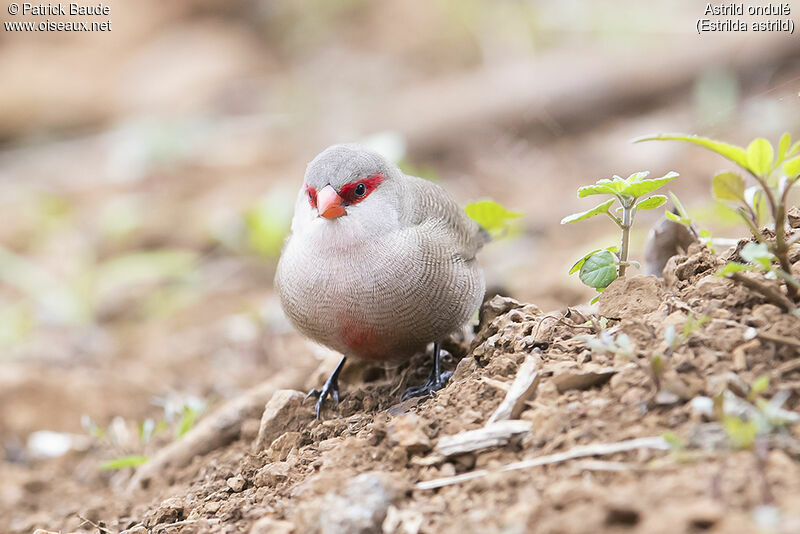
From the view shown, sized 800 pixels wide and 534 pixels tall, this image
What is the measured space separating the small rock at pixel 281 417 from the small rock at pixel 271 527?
0.86 m

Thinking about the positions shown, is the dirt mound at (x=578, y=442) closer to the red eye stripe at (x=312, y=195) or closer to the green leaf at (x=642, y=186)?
the green leaf at (x=642, y=186)

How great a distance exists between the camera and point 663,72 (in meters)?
8.19

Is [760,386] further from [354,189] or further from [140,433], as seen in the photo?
[140,433]

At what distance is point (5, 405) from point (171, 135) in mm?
5439

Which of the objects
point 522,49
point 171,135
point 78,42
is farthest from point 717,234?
point 78,42

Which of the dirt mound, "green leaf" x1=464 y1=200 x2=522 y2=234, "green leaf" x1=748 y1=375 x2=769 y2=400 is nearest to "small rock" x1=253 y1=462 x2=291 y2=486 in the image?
the dirt mound

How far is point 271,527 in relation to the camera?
238 centimetres

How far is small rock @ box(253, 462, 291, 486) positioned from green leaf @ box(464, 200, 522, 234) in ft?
5.48

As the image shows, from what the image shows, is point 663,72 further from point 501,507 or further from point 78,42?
point 78,42

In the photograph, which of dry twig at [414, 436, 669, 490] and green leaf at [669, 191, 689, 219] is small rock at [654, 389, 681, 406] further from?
green leaf at [669, 191, 689, 219]

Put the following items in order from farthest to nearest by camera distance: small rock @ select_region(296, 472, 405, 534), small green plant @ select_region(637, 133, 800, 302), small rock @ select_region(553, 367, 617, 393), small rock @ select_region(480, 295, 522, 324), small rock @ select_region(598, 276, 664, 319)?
small rock @ select_region(480, 295, 522, 324) → small rock @ select_region(598, 276, 664, 319) → small rock @ select_region(553, 367, 617, 393) → small green plant @ select_region(637, 133, 800, 302) → small rock @ select_region(296, 472, 405, 534)

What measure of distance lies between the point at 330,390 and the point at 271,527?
1403mm

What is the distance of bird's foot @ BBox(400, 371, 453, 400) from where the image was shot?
3422 mm

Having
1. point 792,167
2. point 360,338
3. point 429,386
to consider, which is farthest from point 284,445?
point 792,167
